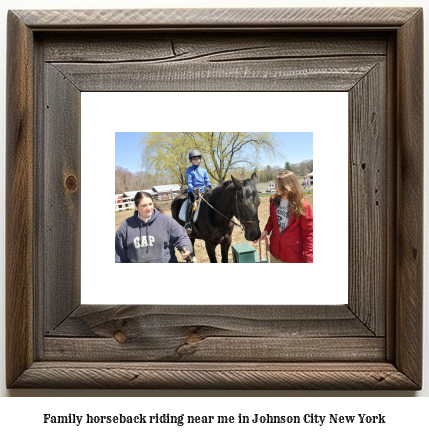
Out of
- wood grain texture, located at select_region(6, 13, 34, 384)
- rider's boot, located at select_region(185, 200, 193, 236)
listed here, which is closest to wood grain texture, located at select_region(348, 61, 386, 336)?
rider's boot, located at select_region(185, 200, 193, 236)

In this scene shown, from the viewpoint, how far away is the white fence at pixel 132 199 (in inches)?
25.1

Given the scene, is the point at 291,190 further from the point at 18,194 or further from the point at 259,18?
the point at 18,194

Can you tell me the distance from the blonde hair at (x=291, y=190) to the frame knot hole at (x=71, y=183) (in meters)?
0.31

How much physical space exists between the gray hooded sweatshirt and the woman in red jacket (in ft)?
0.44

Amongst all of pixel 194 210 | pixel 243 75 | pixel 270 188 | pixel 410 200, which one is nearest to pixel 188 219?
pixel 194 210

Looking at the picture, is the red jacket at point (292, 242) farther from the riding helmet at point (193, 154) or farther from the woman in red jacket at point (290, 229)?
the riding helmet at point (193, 154)

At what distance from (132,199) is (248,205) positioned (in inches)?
7.3

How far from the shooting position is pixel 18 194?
63cm

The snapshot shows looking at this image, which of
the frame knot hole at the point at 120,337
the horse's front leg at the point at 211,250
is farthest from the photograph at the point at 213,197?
the frame knot hole at the point at 120,337

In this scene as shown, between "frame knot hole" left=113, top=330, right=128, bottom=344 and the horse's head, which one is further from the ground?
the horse's head

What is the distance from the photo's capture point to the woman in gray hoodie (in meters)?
0.64

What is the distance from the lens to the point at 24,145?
62cm

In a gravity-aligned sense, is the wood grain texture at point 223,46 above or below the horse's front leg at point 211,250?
above

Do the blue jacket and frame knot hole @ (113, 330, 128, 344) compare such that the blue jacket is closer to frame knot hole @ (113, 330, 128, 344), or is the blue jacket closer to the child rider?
the child rider
